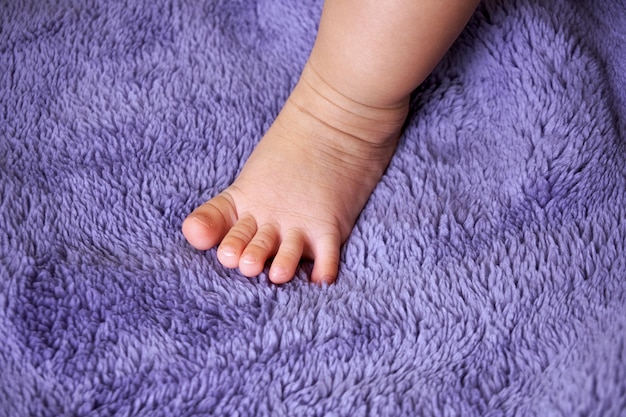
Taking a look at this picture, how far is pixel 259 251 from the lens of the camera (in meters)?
0.63

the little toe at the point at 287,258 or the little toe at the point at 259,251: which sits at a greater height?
the little toe at the point at 287,258

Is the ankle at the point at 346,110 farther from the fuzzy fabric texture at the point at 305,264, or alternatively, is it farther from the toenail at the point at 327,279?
the toenail at the point at 327,279

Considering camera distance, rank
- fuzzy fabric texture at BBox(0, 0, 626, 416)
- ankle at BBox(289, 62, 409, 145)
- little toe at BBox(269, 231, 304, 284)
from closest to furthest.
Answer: fuzzy fabric texture at BBox(0, 0, 626, 416)
little toe at BBox(269, 231, 304, 284)
ankle at BBox(289, 62, 409, 145)

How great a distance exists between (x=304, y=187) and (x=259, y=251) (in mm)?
96

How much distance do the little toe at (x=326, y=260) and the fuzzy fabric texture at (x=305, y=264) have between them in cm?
1

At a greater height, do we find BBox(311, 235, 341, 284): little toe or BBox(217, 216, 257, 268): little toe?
BBox(311, 235, 341, 284): little toe

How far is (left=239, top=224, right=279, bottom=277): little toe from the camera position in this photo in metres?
0.62

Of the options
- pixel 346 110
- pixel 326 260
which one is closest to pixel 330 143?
pixel 346 110

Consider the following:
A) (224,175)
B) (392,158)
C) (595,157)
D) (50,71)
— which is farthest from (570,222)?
(50,71)

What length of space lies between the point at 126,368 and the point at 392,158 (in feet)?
1.17

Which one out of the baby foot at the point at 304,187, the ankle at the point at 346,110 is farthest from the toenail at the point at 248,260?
the ankle at the point at 346,110

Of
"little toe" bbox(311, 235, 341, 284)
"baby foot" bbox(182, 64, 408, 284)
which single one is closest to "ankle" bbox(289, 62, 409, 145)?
"baby foot" bbox(182, 64, 408, 284)

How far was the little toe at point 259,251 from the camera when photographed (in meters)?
0.62

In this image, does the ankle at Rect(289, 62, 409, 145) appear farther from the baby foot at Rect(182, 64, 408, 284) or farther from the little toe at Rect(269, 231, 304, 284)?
the little toe at Rect(269, 231, 304, 284)
